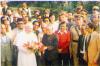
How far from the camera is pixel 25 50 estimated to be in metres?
1.24

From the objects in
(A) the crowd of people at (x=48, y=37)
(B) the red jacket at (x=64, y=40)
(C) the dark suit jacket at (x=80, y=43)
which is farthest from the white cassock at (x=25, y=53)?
(C) the dark suit jacket at (x=80, y=43)

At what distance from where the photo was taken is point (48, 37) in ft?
4.05

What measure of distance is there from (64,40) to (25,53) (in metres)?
0.25

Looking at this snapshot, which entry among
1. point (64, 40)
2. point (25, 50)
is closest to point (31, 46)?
point (25, 50)

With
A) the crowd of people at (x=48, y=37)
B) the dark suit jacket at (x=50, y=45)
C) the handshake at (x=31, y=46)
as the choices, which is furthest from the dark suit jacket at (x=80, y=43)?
the handshake at (x=31, y=46)

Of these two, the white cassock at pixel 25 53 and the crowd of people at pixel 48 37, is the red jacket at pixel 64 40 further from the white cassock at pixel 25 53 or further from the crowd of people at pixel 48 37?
the white cassock at pixel 25 53

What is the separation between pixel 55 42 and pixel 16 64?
0.89ft

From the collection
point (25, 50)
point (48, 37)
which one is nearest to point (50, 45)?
point (48, 37)

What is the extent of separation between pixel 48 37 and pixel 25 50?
0.16m

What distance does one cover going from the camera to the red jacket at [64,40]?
122cm

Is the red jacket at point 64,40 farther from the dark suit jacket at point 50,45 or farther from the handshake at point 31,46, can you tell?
the handshake at point 31,46

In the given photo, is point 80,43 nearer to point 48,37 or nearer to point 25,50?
point 48,37

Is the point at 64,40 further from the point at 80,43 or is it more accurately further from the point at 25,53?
the point at 25,53

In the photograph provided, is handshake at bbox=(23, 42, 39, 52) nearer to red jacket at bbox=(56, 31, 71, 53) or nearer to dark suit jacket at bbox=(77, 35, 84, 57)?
red jacket at bbox=(56, 31, 71, 53)
